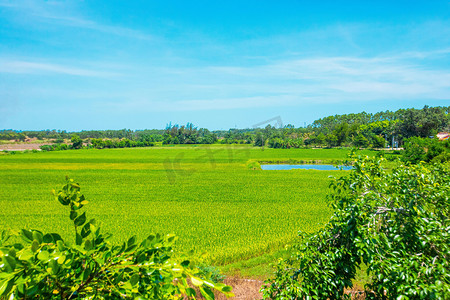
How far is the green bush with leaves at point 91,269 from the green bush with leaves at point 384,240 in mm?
2232

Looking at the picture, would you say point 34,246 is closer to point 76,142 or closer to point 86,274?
point 86,274

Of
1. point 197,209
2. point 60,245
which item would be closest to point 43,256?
→ point 60,245

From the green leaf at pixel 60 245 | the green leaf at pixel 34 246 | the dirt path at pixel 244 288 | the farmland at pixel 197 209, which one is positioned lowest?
the farmland at pixel 197 209

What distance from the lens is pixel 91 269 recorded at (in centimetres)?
122

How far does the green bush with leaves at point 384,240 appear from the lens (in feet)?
8.47

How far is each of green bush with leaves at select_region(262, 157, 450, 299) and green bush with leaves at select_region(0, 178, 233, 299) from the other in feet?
7.32

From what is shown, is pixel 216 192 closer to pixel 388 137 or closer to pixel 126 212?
pixel 126 212

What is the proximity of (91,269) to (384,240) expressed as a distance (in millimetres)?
2872

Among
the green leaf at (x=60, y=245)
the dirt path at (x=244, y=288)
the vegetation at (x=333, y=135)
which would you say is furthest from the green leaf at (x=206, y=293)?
the vegetation at (x=333, y=135)

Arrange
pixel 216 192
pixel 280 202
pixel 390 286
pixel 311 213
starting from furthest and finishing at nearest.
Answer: pixel 216 192 → pixel 280 202 → pixel 311 213 → pixel 390 286

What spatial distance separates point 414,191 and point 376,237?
90 cm

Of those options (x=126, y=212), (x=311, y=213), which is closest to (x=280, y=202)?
(x=311, y=213)

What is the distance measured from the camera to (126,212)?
1451 centimetres

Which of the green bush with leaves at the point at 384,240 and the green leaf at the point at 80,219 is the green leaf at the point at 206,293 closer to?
the green leaf at the point at 80,219
